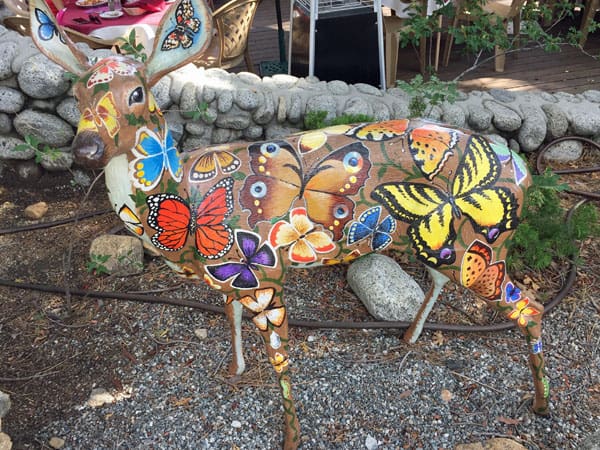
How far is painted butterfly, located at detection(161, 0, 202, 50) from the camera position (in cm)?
164

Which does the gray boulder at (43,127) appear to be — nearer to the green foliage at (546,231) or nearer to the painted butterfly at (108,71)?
the painted butterfly at (108,71)

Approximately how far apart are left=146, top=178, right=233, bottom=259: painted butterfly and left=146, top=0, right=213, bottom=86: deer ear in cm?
43

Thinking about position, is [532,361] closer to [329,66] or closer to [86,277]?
[86,277]

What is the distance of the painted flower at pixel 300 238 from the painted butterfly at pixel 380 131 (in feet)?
1.16

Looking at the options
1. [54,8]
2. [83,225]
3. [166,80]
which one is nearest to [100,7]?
[54,8]

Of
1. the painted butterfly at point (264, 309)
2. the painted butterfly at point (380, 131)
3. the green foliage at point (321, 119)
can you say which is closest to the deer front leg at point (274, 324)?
the painted butterfly at point (264, 309)

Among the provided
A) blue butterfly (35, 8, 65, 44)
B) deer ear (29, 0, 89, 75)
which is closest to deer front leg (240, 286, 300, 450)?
deer ear (29, 0, 89, 75)

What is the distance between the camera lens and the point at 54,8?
5.00 m

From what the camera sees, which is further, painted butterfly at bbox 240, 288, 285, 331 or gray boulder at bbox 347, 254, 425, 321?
gray boulder at bbox 347, 254, 425, 321

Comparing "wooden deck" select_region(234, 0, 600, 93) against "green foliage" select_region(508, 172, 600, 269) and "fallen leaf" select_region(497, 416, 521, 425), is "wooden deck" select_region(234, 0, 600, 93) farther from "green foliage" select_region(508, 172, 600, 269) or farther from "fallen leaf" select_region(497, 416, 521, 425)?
"fallen leaf" select_region(497, 416, 521, 425)

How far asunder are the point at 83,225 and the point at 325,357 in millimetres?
2067

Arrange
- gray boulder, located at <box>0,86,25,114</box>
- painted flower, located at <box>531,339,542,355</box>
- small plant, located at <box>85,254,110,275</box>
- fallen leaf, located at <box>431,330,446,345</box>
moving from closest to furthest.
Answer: painted flower, located at <box>531,339,542,355</box>, fallen leaf, located at <box>431,330,446,345</box>, small plant, located at <box>85,254,110,275</box>, gray boulder, located at <box>0,86,25,114</box>

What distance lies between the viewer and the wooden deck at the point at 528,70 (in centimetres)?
559

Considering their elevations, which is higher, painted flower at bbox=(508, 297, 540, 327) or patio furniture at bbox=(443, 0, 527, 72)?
patio furniture at bbox=(443, 0, 527, 72)
